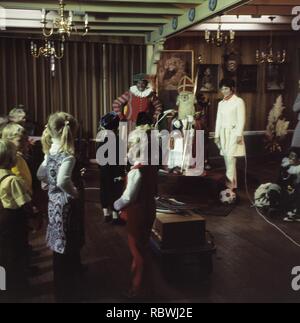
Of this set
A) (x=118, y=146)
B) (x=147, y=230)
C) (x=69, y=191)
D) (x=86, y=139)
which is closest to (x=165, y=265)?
(x=147, y=230)

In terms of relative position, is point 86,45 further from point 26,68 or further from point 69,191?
point 69,191

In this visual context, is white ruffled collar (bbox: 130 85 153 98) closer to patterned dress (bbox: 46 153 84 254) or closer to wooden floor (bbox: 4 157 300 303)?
wooden floor (bbox: 4 157 300 303)

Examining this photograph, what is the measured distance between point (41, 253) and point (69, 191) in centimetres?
154

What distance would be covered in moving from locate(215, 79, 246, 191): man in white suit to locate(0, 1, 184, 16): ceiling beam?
4.40 ft

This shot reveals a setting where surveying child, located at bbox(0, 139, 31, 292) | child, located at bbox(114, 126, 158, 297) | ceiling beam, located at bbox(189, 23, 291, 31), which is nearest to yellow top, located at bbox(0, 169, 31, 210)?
child, located at bbox(0, 139, 31, 292)

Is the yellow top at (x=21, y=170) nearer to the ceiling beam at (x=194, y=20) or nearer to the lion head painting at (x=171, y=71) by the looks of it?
the ceiling beam at (x=194, y=20)

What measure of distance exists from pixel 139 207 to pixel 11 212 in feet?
3.03

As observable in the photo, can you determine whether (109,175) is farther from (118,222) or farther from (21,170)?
(21,170)

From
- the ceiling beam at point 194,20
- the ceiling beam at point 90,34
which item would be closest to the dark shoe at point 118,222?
the ceiling beam at point 194,20

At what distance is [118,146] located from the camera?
500cm

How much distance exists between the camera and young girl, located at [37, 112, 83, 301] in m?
3.09

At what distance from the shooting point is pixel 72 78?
31.3 feet

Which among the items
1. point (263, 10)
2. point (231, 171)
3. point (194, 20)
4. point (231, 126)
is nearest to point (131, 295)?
point (231, 171)

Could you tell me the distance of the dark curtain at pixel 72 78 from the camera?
9.12m
